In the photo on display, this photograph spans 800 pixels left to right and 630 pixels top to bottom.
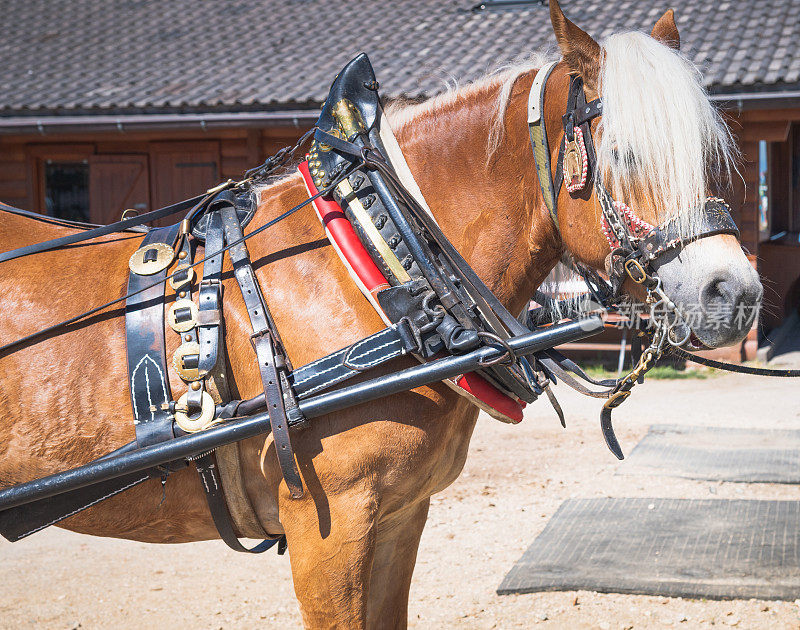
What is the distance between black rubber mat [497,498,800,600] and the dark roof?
4.33 meters

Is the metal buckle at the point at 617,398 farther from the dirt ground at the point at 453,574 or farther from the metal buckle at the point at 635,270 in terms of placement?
the dirt ground at the point at 453,574

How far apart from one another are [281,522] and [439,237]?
724 millimetres

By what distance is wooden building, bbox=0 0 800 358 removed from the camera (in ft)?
25.8

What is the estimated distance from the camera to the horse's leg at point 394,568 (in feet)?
6.32

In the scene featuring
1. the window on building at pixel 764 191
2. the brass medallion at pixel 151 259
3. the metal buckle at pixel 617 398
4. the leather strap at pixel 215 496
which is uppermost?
the window on building at pixel 764 191

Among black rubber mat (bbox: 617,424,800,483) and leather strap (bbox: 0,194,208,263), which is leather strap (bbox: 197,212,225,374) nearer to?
leather strap (bbox: 0,194,208,263)

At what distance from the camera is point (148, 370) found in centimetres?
173

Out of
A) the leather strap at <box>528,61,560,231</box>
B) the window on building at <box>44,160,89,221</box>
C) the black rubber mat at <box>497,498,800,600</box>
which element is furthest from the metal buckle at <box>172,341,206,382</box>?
the window on building at <box>44,160,89,221</box>

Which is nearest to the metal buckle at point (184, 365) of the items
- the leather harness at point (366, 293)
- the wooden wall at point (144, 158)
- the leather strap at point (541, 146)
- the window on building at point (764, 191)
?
the leather harness at point (366, 293)

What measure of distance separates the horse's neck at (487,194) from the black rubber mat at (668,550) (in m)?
1.81

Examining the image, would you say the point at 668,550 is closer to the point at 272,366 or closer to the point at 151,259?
the point at 272,366

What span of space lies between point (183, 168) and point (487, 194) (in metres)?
7.89

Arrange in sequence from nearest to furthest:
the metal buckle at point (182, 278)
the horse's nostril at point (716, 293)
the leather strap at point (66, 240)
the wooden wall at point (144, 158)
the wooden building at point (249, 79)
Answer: the horse's nostril at point (716, 293), the metal buckle at point (182, 278), the leather strap at point (66, 240), the wooden building at point (249, 79), the wooden wall at point (144, 158)

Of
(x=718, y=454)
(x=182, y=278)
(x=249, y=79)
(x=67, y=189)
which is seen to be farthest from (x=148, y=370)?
(x=67, y=189)
